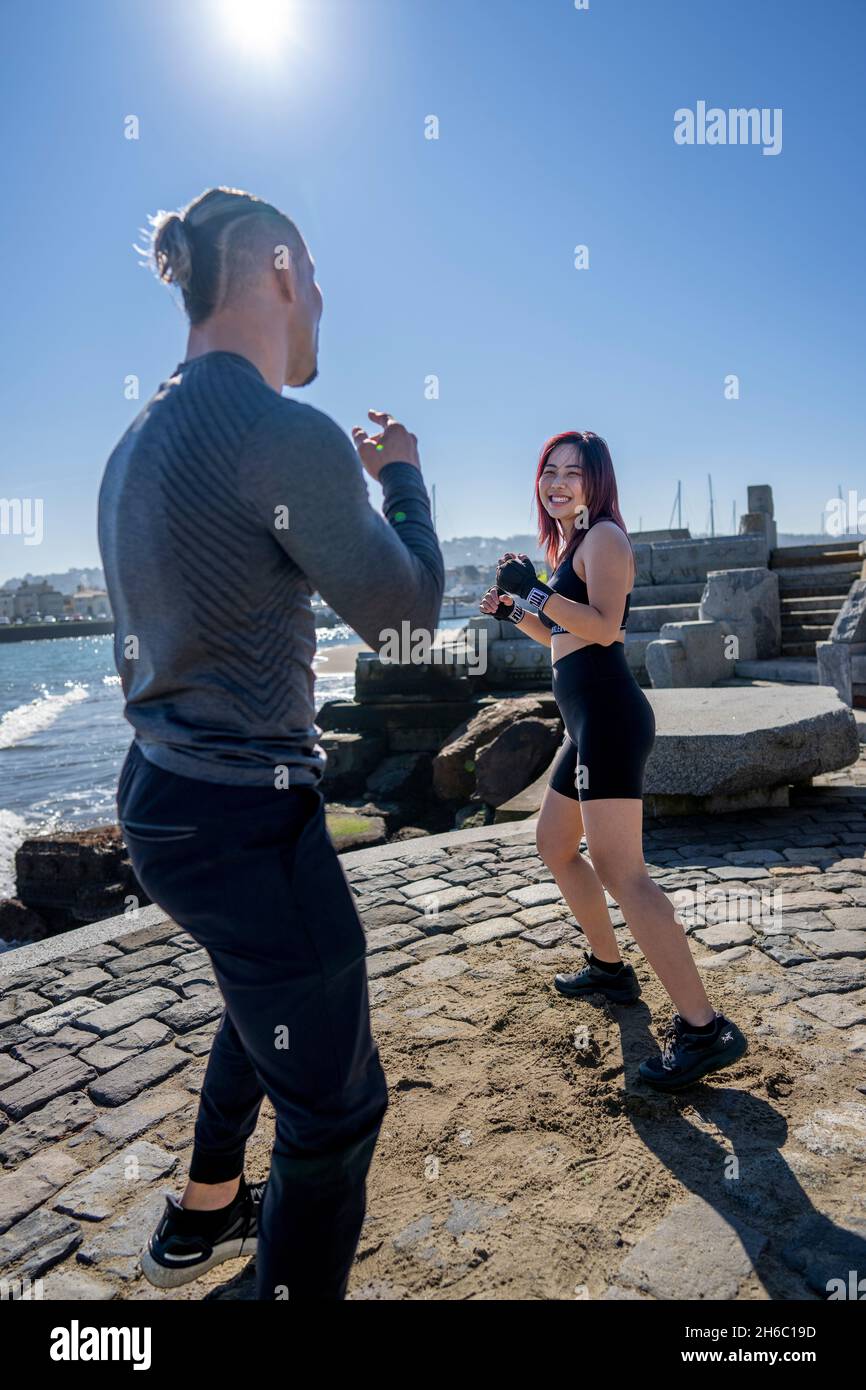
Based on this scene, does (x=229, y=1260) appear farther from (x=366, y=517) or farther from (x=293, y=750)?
(x=366, y=517)

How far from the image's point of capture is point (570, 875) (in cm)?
352

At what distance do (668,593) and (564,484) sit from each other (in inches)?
476

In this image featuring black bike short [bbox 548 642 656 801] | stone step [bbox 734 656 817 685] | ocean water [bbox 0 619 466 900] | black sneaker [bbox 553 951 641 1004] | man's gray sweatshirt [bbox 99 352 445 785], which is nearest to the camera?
man's gray sweatshirt [bbox 99 352 445 785]

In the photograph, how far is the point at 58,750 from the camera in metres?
26.2

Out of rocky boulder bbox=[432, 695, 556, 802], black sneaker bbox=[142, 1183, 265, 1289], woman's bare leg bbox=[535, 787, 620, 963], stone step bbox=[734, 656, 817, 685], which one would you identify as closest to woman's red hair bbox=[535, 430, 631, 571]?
woman's bare leg bbox=[535, 787, 620, 963]

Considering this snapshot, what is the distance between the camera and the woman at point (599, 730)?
2.91m

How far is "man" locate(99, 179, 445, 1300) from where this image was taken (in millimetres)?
1519

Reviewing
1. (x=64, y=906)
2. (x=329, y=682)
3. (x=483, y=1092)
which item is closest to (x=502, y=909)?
(x=483, y=1092)

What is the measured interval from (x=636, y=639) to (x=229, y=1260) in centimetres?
1143

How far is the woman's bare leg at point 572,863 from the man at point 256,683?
1891mm

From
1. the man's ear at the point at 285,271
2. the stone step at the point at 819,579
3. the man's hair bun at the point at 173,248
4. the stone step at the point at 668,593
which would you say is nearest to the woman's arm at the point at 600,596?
the man's ear at the point at 285,271

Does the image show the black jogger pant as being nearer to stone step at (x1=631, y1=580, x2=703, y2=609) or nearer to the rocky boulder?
the rocky boulder

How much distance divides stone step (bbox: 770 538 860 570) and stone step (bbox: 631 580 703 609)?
1340 millimetres

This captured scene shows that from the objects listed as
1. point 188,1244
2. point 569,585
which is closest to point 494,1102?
point 188,1244
